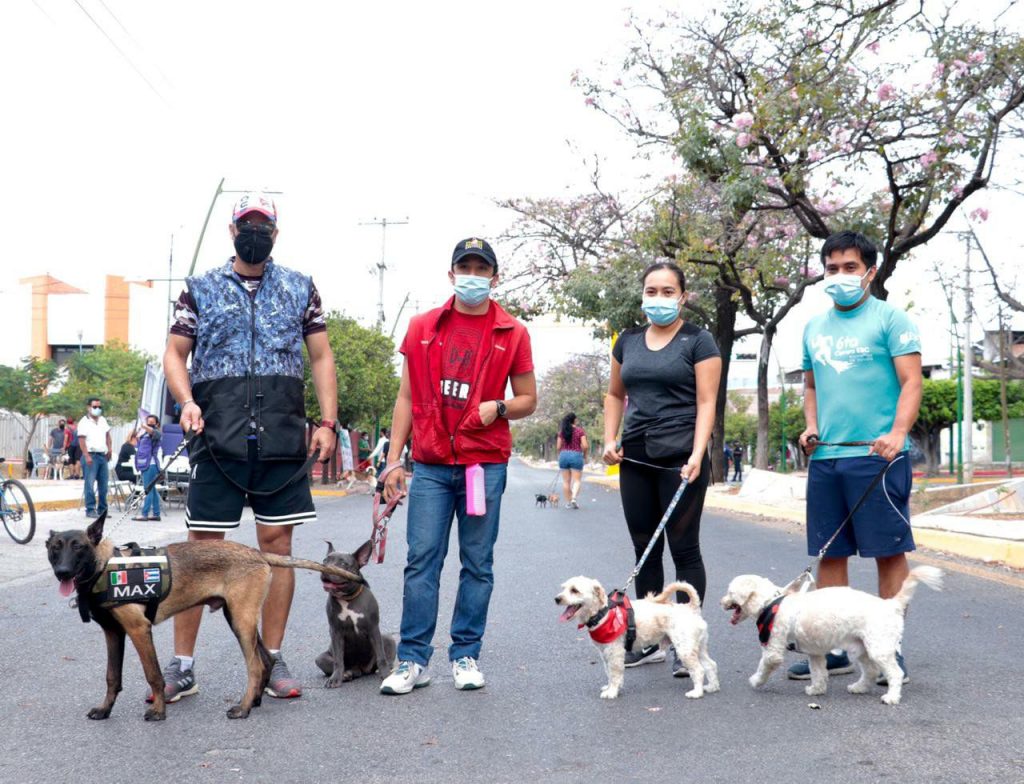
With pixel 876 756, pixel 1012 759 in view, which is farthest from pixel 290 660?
pixel 1012 759

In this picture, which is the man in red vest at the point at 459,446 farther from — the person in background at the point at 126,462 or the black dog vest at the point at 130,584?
the person in background at the point at 126,462

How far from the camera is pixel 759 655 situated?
236 inches

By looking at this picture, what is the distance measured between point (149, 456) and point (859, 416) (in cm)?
1406

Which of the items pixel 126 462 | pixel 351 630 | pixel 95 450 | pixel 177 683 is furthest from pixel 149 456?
pixel 177 683

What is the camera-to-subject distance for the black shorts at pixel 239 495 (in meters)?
4.95

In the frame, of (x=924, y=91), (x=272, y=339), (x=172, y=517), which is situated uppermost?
(x=924, y=91)

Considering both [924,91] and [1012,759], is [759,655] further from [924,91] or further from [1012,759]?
[924,91]

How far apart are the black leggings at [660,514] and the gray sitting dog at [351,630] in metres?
1.34

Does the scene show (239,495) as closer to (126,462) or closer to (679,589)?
(679,589)

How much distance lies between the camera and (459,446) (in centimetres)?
517

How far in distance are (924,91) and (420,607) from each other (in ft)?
42.1

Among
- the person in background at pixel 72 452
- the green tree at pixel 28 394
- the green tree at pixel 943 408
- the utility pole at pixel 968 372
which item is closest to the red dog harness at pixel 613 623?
the person in background at pixel 72 452

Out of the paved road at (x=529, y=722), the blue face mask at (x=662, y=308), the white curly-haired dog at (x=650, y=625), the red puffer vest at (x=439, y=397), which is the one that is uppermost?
the blue face mask at (x=662, y=308)

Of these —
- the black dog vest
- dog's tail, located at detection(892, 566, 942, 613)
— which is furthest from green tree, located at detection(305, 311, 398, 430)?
dog's tail, located at detection(892, 566, 942, 613)
